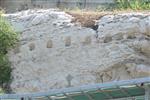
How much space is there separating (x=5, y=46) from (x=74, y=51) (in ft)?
7.15

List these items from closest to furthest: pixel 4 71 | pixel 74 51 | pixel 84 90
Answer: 1. pixel 84 90
2. pixel 74 51
3. pixel 4 71

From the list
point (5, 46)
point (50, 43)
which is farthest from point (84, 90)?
point (5, 46)

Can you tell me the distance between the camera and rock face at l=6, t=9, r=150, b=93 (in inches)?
675

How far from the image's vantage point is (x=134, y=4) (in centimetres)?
2033

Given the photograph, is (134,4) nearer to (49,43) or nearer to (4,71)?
(49,43)

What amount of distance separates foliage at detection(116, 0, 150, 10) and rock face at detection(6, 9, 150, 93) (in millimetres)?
2018

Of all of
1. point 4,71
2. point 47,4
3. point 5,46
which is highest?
point 47,4

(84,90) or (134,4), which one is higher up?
(134,4)

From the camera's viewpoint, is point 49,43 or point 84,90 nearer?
point 84,90

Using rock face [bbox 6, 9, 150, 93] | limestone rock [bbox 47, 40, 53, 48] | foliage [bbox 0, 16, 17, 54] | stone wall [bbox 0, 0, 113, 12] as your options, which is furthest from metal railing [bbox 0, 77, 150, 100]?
stone wall [bbox 0, 0, 113, 12]

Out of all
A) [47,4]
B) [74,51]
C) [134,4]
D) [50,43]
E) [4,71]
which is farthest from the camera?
[47,4]

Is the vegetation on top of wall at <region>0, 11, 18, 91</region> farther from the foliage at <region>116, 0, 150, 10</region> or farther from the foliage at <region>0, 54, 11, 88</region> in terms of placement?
the foliage at <region>116, 0, 150, 10</region>

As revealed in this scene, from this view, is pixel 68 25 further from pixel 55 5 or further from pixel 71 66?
pixel 55 5

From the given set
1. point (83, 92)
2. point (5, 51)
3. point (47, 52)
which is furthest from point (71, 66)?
point (83, 92)
